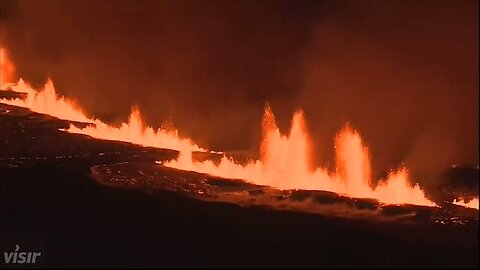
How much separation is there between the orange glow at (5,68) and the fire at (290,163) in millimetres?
13177

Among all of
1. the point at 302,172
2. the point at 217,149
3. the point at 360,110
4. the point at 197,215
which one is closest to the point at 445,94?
the point at 360,110

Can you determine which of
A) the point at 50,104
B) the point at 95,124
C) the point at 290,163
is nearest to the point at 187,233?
the point at 290,163

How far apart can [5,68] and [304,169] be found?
25779 mm

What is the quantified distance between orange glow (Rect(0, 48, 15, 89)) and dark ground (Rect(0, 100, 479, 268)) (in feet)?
79.4

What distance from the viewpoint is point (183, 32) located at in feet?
85.4

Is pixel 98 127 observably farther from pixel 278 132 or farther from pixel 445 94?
pixel 445 94

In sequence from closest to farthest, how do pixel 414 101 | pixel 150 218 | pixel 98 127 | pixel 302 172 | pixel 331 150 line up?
1. pixel 150 218
2. pixel 302 172
3. pixel 414 101
4. pixel 331 150
5. pixel 98 127

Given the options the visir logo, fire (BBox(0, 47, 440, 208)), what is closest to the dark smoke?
fire (BBox(0, 47, 440, 208))

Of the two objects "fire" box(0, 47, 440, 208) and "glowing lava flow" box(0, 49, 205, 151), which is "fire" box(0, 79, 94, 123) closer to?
"glowing lava flow" box(0, 49, 205, 151)

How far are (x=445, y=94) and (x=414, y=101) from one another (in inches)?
43.9

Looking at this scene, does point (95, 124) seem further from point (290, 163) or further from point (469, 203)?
point (469, 203)

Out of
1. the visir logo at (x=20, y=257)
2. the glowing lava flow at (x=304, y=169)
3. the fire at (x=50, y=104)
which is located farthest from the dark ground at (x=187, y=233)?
the fire at (x=50, y=104)

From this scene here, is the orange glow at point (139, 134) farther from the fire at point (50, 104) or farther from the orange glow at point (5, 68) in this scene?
the orange glow at point (5, 68)

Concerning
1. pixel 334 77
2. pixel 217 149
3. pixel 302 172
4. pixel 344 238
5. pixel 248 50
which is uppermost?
pixel 248 50
